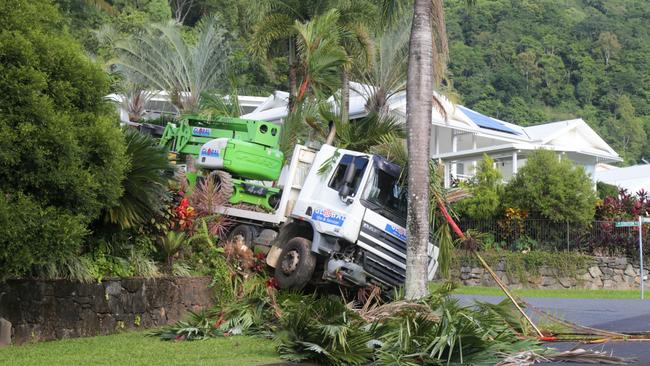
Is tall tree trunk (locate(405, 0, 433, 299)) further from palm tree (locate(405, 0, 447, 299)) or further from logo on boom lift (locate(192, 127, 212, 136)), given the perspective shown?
logo on boom lift (locate(192, 127, 212, 136))

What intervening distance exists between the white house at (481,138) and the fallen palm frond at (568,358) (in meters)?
22.9

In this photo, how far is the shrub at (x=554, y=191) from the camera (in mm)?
26141

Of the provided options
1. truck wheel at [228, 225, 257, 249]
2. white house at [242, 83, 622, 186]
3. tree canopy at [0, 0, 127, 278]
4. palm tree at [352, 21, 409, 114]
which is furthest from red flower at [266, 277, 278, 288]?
white house at [242, 83, 622, 186]

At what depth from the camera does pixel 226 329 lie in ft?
40.8

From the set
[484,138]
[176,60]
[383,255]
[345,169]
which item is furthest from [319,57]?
[484,138]

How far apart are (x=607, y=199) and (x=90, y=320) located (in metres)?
21.3

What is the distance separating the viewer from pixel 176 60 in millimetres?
31016

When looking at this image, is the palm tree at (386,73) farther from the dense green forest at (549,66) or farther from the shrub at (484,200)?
the dense green forest at (549,66)

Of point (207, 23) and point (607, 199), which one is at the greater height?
point (207, 23)

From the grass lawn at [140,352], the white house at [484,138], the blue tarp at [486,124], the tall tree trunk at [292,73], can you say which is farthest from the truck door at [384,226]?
the blue tarp at [486,124]

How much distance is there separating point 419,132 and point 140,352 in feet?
18.5

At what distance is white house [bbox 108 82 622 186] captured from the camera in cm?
3466

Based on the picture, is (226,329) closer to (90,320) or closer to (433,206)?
(90,320)

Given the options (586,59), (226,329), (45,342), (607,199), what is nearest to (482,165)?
(607,199)
